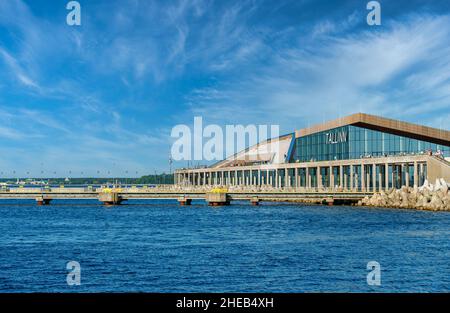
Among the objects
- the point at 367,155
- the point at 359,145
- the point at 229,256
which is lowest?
the point at 229,256

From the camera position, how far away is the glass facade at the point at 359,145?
114750mm

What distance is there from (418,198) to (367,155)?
24869 millimetres

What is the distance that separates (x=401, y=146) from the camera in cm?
11569

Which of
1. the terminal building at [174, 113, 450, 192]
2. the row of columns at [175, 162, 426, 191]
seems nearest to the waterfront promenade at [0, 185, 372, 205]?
the terminal building at [174, 113, 450, 192]

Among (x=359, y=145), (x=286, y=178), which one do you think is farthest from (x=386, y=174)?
(x=286, y=178)

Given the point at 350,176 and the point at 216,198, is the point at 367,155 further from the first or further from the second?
the point at 216,198

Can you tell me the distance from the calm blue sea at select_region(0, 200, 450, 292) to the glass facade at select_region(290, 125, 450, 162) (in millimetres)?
46282

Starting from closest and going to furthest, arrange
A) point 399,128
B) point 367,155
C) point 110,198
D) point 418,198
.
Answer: point 418,198, point 399,128, point 110,198, point 367,155

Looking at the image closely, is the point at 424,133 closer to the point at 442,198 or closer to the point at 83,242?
the point at 442,198

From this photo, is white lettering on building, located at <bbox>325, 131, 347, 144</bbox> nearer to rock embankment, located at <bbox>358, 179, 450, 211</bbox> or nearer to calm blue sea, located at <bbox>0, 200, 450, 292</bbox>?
rock embankment, located at <bbox>358, 179, 450, 211</bbox>

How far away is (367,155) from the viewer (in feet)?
390

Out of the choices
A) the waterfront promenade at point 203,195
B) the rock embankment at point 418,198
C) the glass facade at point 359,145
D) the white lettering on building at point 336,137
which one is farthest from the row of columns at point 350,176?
the waterfront promenade at point 203,195
